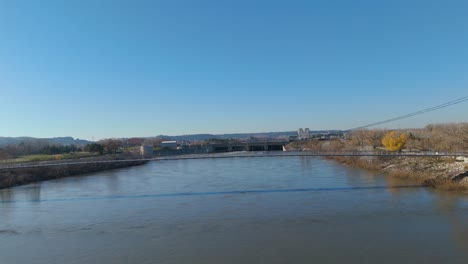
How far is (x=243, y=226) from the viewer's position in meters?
5.63

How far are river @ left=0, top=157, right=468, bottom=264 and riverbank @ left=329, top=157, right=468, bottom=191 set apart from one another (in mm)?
622

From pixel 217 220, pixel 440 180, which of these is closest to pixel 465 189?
pixel 440 180

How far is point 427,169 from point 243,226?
7310 mm

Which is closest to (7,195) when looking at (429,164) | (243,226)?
(243,226)

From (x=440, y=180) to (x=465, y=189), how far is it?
32.7 inches

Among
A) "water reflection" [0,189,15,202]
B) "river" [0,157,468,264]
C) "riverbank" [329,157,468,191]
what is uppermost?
"riverbank" [329,157,468,191]

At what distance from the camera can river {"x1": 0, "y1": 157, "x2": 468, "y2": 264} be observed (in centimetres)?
438

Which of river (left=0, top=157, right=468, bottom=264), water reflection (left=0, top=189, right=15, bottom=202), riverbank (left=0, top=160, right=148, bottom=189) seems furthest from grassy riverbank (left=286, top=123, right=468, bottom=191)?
water reflection (left=0, top=189, right=15, bottom=202)

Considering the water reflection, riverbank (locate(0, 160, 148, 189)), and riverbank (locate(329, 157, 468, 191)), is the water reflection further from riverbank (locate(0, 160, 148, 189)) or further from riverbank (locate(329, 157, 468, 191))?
riverbank (locate(329, 157, 468, 191))

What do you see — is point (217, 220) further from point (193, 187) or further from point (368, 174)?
point (368, 174)

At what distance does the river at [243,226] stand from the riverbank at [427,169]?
0.62m

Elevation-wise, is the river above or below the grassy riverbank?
below

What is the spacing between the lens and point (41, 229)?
596 cm

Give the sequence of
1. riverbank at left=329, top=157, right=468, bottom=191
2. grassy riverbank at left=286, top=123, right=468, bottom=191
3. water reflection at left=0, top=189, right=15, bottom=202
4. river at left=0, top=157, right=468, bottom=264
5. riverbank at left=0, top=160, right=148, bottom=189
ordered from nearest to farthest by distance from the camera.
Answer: river at left=0, top=157, right=468, bottom=264 < riverbank at left=329, top=157, right=468, bottom=191 < grassy riverbank at left=286, top=123, right=468, bottom=191 < water reflection at left=0, top=189, right=15, bottom=202 < riverbank at left=0, top=160, right=148, bottom=189
